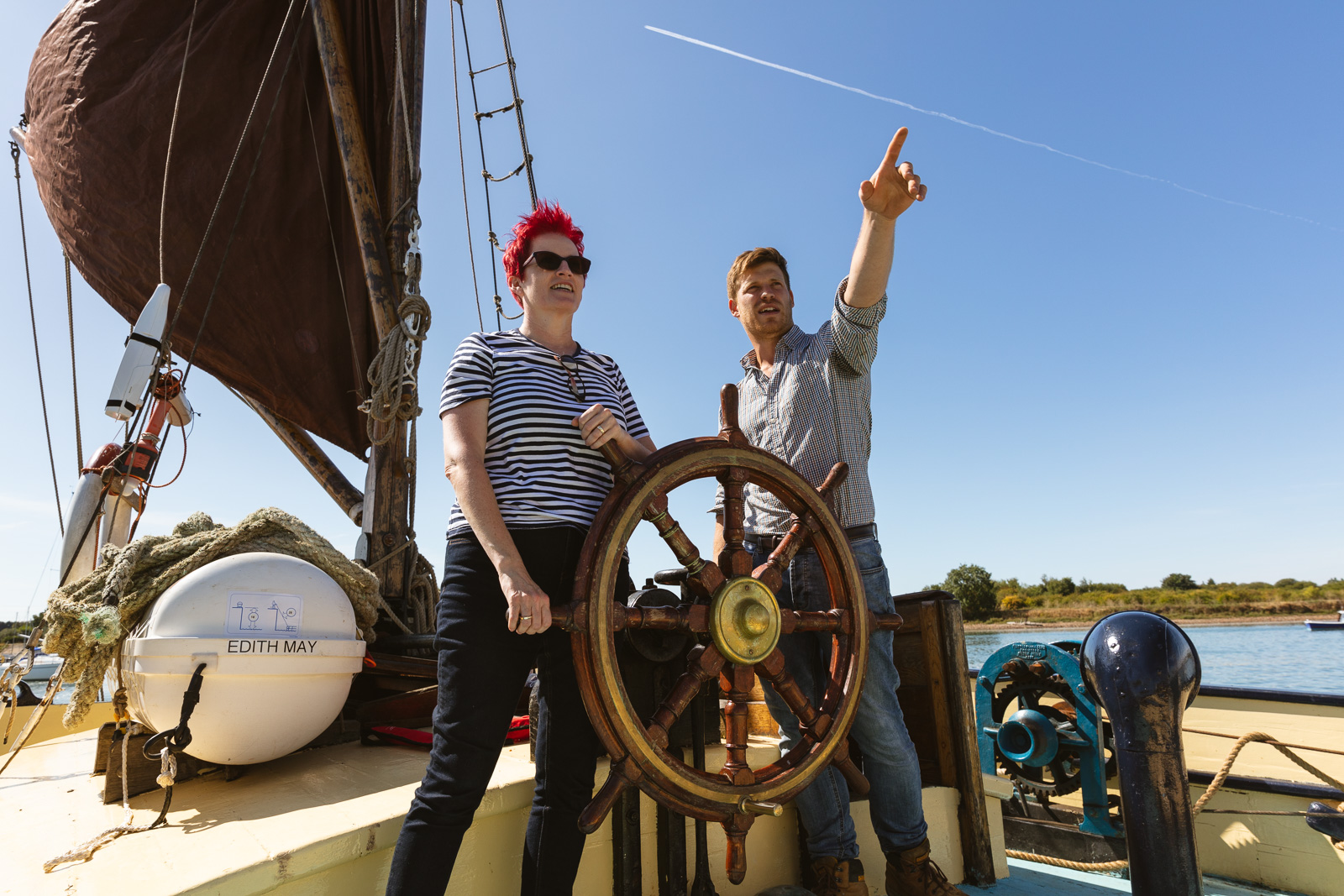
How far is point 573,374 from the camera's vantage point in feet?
4.64

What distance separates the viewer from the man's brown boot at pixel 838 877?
1.53 m

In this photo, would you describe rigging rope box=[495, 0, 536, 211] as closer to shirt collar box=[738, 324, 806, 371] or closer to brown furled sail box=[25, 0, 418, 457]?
brown furled sail box=[25, 0, 418, 457]

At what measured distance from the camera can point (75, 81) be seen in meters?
5.39

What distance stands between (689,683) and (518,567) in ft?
1.24

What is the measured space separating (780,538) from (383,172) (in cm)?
472

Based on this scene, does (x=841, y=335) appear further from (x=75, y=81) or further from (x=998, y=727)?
(x=75, y=81)

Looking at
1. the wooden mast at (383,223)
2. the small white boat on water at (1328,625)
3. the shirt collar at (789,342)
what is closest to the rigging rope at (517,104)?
the wooden mast at (383,223)

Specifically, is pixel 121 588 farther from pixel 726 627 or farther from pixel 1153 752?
pixel 1153 752

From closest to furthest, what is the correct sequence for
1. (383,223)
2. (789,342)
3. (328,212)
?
(789,342) < (383,223) < (328,212)

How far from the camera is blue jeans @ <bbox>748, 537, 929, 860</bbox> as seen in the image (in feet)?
5.13

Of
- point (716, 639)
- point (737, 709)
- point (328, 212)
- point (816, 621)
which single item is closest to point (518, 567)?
point (716, 639)

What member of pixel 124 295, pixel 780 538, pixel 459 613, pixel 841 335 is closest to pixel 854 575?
pixel 780 538

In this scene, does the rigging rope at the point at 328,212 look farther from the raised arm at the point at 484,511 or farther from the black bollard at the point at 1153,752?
the black bollard at the point at 1153,752

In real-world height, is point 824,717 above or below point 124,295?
below
